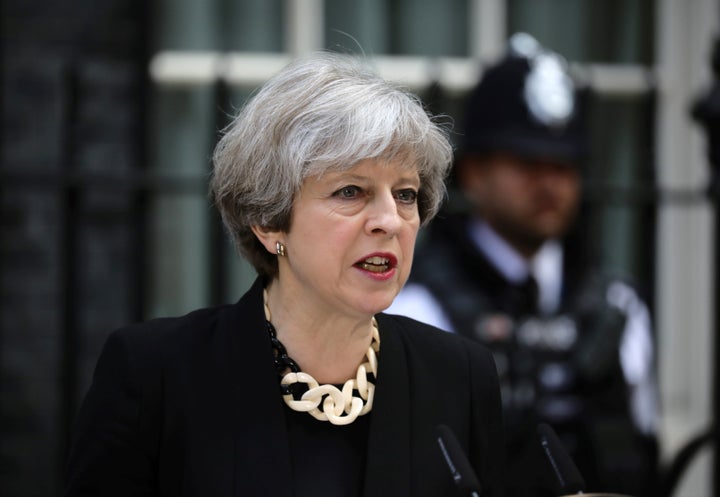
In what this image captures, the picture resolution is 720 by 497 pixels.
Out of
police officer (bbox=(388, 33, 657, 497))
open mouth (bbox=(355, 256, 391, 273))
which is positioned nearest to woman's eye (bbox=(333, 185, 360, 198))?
open mouth (bbox=(355, 256, 391, 273))

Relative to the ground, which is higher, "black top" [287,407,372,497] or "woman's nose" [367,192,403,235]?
"woman's nose" [367,192,403,235]

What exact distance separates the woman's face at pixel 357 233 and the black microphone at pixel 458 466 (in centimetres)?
27

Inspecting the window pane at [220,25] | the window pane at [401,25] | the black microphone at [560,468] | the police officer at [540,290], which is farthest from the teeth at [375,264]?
the window pane at [401,25]

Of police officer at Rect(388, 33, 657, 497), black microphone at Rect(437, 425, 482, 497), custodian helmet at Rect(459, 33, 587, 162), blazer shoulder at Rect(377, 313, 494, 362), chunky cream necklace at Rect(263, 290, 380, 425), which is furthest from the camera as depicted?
custodian helmet at Rect(459, 33, 587, 162)

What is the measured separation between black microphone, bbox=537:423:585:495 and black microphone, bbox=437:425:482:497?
0.15 m

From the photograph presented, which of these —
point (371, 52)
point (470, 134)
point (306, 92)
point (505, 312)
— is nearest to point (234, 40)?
point (371, 52)

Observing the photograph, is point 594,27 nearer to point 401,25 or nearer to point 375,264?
point 401,25

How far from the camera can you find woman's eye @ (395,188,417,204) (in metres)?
2.34

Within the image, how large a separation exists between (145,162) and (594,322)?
6.22 ft

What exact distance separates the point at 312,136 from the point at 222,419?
56cm

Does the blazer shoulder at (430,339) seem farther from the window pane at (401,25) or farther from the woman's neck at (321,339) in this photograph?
the window pane at (401,25)

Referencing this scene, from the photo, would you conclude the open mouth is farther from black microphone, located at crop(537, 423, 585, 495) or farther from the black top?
black microphone, located at crop(537, 423, 585, 495)

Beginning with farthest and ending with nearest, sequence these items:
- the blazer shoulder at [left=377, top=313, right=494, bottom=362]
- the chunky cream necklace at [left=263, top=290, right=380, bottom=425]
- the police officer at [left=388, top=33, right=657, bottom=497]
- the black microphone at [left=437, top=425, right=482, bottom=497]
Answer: the police officer at [left=388, top=33, right=657, bottom=497]
the blazer shoulder at [left=377, top=313, right=494, bottom=362]
the chunky cream necklace at [left=263, top=290, right=380, bottom=425]
the black microphone at [left=437, top=425, right=482, bottom=497]

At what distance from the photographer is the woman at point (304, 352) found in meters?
2.28
